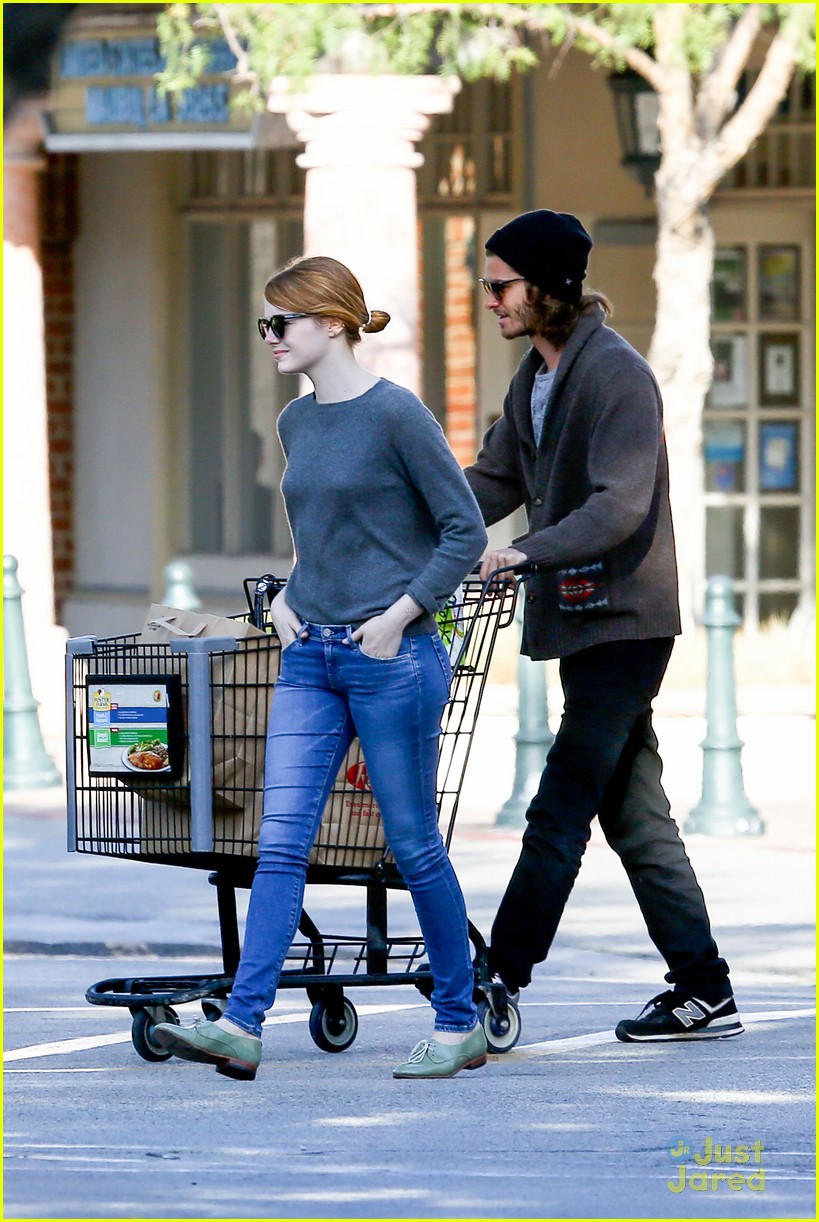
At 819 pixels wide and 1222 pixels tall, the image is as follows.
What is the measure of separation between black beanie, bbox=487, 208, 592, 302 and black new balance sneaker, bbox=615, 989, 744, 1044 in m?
1.92

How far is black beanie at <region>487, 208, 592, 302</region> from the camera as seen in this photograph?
6031mm

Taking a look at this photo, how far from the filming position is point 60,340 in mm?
18125

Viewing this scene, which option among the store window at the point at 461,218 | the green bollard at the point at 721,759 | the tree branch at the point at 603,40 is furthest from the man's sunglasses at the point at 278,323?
the store window at the point at 461,218

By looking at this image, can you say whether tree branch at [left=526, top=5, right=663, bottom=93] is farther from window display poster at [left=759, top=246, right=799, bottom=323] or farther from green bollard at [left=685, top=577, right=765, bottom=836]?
green bollard at [left=685, top=577, right=765, bottom=836]

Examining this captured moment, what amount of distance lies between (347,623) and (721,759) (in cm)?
474

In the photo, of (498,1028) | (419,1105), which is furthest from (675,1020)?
(419,1105)

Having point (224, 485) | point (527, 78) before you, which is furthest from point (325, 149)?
point (224, 485)

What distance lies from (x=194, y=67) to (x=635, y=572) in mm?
7853

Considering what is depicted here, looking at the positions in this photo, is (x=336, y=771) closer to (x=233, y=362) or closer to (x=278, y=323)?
(x=278, y=323)

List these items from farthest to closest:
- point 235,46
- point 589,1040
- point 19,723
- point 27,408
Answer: point 27,408 → point 235,46 → point 19,723 → point 589,1040

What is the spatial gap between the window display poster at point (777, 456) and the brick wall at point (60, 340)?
536 centimetres

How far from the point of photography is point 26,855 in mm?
10000

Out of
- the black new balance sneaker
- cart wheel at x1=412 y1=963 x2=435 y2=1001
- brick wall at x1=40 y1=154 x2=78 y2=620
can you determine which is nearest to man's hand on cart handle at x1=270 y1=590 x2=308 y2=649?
cart wheel at x1=412 y1=963 x2=435 y2=1001

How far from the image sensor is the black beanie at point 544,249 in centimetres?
603
